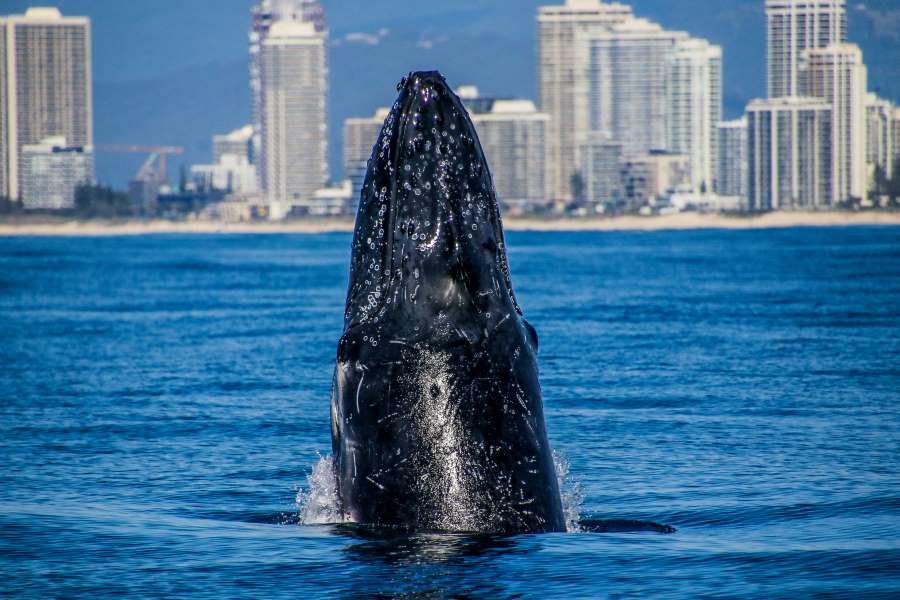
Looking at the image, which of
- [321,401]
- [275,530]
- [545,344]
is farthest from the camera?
[545,344]

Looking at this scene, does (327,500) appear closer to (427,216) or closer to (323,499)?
(323,499)

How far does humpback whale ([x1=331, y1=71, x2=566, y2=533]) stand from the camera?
21.7ft

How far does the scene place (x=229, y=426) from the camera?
15.8m

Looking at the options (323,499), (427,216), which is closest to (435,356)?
(427,216)

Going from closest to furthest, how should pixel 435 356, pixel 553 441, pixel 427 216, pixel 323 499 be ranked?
1. pixel 435 356
2. pixel 427 216
3. pixel 323 499
4. pixel 553 441

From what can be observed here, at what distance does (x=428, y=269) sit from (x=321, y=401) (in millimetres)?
12544

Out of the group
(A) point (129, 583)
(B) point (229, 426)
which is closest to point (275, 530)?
(A) point (129, 583)

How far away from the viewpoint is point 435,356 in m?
6.68

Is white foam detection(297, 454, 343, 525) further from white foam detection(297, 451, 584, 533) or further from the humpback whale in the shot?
the humpback whale

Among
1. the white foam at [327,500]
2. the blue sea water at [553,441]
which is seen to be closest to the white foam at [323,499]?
the white foam at [327,500]

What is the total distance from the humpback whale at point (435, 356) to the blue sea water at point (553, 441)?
0.24 m

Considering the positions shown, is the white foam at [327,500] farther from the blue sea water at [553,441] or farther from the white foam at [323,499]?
the blue sea water at [553,441]

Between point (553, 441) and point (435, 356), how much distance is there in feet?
25.1

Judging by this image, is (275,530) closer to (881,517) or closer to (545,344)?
Answer: (881,517)
